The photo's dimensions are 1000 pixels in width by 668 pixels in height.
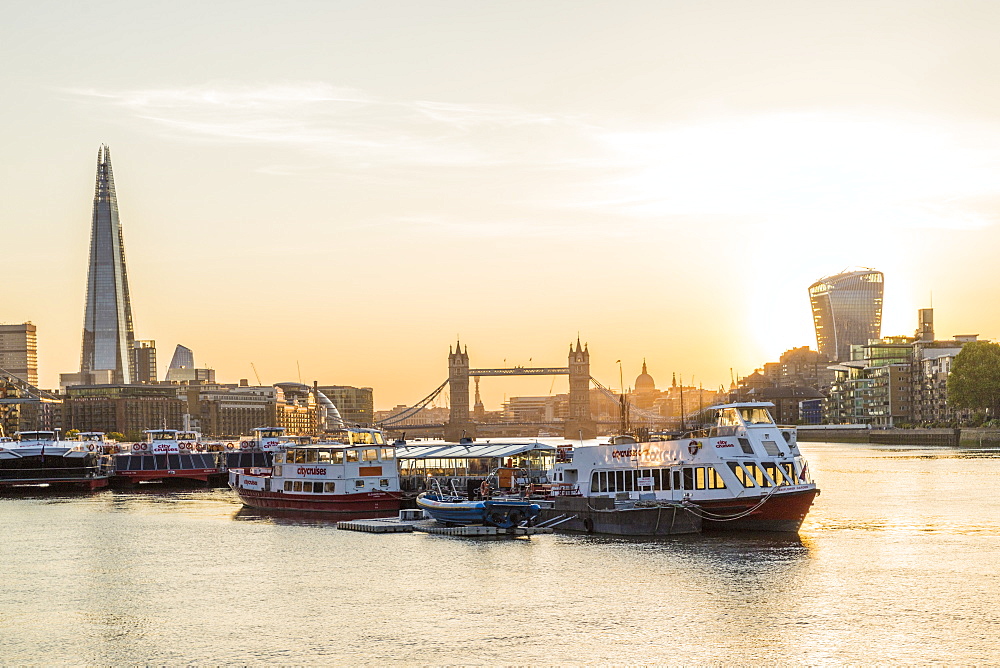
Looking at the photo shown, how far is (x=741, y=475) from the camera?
60.8m

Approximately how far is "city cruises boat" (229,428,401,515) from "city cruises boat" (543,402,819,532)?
702 inches

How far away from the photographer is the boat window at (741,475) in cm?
6056

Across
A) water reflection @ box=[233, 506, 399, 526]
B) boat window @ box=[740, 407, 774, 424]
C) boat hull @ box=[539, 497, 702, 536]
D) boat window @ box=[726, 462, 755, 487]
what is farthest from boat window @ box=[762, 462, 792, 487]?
water reflection @ box=[233, 506, 399, 526]

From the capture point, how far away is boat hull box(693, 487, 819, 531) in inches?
2370

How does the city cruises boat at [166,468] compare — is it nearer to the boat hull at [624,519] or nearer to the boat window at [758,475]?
the boat hull at [624,519]

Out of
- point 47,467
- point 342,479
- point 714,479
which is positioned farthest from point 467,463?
point 47,467

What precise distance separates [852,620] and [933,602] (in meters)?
4.65

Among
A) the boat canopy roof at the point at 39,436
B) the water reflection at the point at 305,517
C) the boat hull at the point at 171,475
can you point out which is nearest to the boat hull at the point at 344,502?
the water reflection at the point at 305,517

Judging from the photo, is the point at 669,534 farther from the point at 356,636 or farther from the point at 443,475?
the point at 443,475

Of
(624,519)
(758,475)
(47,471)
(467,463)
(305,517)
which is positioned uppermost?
(758,475)

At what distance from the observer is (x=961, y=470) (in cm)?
11844

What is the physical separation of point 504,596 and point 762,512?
19.0 metres

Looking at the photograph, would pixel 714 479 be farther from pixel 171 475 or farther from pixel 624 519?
pixel 171 475

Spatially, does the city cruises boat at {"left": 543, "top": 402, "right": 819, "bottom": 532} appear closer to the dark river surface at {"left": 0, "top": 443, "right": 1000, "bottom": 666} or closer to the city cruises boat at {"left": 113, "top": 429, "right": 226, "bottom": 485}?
the dark river surface at {"left": 0, "top": 443, "right": 1000, "bottom": 666}
